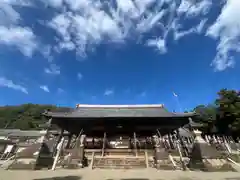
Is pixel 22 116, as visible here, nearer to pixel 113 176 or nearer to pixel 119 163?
pixel 119 163

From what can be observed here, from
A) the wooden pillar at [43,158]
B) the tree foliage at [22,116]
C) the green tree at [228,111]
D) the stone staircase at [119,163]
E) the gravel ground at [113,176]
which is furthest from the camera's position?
the tree foliage at [22,116]

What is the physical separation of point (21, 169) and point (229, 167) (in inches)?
496

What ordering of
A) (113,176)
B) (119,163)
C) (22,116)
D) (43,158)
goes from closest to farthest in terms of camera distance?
(113,176) < (43,158) < (119,163) < (22,116)

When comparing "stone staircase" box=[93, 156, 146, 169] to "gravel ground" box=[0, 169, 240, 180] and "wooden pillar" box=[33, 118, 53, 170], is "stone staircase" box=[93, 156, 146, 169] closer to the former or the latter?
"gravel ground" box=[0, 169, 240, 180]

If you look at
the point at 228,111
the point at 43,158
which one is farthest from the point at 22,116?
the point at 228,111

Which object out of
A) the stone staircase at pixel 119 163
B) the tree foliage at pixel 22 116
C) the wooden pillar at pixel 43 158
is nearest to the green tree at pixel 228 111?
the stone staircase at pixel 119 163

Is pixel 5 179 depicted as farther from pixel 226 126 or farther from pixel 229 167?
pixel 226 126

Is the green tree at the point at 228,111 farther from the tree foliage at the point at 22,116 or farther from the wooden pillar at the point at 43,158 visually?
the tree foliage at the point at 22,116

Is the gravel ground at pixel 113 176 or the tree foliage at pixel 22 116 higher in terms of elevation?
the tree foliage at pixel 22 116

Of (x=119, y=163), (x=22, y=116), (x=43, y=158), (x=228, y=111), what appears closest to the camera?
(x=43, y=158)

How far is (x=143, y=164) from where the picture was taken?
37.5 feet

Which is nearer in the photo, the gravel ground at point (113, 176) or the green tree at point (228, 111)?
the gravel ground at point (113, 176)

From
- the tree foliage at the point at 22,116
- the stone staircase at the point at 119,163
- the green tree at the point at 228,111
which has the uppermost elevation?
the tree foliage at the point at 22,116

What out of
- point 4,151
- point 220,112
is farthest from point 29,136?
point 220,112
